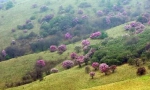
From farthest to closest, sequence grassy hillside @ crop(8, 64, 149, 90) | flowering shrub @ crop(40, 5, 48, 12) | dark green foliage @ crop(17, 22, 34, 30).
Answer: flowering shrub @ crop(40, 5, 48, 12), dark green foliage @ crop(17, 22, 34, 30), grassy hillside @ crop(8, 64, 149, 90)

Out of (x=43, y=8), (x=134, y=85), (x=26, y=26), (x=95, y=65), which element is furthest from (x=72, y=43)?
(x=134, y=85)

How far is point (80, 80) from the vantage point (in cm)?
4422

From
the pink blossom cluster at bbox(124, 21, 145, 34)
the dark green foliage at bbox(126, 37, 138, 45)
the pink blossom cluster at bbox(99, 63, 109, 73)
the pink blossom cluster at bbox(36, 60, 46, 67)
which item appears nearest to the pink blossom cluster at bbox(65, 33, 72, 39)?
the pink blossom cluster at bbox(124, 21, 145, 34)

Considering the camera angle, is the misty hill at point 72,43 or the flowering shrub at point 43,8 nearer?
the misty hill at point 72,43

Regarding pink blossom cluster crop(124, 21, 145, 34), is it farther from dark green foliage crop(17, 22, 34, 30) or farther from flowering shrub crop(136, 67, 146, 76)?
dark green foliage crop(17, 22, 34, 30)

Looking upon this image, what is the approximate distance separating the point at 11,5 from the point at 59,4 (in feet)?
64.5

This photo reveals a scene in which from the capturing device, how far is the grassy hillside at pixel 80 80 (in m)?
41.6

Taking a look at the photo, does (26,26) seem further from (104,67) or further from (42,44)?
(104,67)

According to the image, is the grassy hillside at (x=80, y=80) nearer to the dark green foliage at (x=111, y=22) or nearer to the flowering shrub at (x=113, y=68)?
the flowering shrub at (x=113, y=68)

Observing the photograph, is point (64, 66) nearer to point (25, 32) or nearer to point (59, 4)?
point (25, 32)

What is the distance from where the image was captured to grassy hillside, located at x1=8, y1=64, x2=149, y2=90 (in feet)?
Answer: 136

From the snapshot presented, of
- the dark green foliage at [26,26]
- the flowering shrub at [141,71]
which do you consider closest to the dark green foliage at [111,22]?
the dark green foliage at [26,26]

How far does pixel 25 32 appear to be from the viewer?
81.7 m

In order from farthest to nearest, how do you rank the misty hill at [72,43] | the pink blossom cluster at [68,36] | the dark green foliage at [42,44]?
the pink blossom cluster at [68,36] → the dark green foliage at [42,44] → the misty hill at [72,43]
